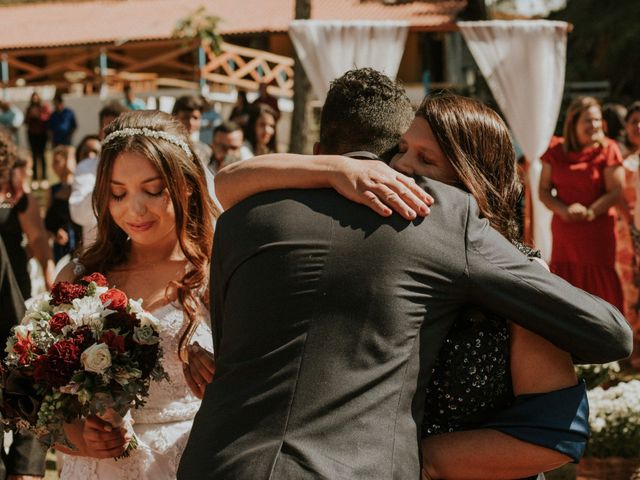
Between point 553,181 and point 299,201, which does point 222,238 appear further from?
point 553,181

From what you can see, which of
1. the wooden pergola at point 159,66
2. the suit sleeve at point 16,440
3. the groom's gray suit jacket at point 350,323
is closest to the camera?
the groom's gray suit jacket at point 350,323

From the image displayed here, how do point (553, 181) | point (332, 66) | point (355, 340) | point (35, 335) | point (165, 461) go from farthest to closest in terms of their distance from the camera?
1. point (332, 66)
2. point (553, 181)
3. point (165, 461)
4. point (35, 335)
5. point (355, 340)

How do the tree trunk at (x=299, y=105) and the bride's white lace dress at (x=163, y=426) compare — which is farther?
the tree trunk at (x=299, y=105)

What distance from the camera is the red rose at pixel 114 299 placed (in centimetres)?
307

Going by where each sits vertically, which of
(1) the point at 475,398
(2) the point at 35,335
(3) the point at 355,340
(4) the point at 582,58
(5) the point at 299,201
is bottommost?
(4) the point at 582,58

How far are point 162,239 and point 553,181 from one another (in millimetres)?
5527

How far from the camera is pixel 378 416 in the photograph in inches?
85.3

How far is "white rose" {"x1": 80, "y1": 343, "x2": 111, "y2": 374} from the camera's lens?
289cm

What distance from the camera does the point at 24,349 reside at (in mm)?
3008

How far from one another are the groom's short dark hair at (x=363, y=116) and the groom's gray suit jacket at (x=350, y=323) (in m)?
0.28

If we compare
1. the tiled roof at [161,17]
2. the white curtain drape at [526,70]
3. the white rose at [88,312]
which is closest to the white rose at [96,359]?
the white rose at [88,312]

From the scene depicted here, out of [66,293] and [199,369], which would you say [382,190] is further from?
[66,293]

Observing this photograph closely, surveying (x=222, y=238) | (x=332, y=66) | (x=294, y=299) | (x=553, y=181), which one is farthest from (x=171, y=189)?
(x=332, y=66)

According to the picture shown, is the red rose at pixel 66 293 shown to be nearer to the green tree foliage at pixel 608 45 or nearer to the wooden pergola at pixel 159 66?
the wooden pergola at pixel 159 66
